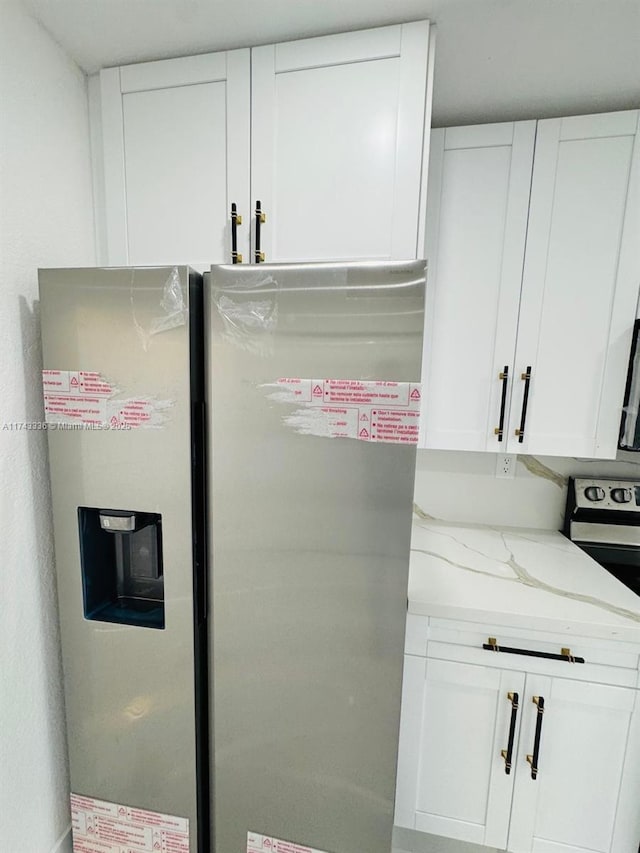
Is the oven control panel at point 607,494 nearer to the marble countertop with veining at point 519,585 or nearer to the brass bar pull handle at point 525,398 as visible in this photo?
the marble countertop with veining at point 519,585

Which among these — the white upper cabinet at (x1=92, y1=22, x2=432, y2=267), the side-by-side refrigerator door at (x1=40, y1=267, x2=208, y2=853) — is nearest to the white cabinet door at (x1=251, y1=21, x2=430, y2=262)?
the white upper cabinet at (x1=92, y1=22, x2=432, y2=267)

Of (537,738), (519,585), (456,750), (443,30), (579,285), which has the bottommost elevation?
(456,750)

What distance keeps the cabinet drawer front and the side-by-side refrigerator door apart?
0.71 metres

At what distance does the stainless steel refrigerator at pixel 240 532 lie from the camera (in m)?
0.85

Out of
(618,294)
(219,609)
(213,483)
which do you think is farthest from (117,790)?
(618,294)

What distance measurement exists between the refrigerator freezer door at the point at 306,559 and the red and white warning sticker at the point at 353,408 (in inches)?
0.7

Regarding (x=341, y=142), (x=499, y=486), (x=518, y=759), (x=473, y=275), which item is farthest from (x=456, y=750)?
(x=341, y=142)

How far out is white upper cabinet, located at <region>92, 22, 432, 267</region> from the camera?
3.15 ft

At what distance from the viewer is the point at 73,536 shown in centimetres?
99

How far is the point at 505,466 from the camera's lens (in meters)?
1.64

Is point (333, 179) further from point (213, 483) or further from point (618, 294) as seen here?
point (618, 294)

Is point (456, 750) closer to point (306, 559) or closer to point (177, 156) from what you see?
point (306, 559)

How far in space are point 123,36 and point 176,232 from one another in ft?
1.57

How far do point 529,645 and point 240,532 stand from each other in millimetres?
887
